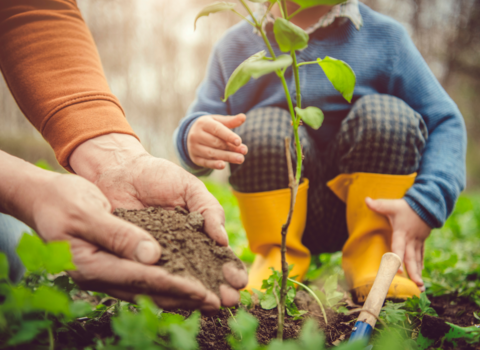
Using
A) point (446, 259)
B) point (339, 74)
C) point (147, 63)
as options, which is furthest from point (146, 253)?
point (147, 63)

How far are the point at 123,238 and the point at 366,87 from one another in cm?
139

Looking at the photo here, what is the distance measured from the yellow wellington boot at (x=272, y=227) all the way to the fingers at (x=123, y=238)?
0.79 m

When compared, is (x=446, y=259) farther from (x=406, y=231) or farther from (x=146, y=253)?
(x=146, y=253)

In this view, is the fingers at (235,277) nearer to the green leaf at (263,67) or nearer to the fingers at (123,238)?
the fingers at (123,238)

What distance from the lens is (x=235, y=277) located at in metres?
0.72

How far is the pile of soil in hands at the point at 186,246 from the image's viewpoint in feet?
2.24

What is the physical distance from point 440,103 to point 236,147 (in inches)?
42.2

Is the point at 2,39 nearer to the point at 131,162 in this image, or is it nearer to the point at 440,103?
the point at 131,162

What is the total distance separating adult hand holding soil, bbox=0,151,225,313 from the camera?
62 centimetres

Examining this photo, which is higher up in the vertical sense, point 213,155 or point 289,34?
point 289,34

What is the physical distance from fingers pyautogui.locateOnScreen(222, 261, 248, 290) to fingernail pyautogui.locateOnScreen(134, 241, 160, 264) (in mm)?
182

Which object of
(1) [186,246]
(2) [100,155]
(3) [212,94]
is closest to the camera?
(1) [186,246]

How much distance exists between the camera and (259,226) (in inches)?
55.6

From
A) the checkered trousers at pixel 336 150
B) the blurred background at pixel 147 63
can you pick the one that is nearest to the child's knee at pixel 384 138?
the checkered trousers at pixel 336 150
